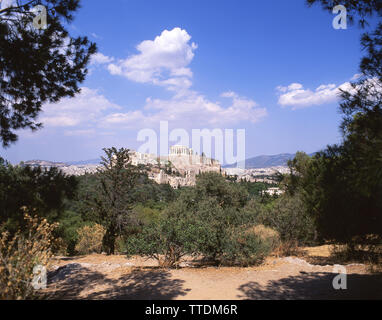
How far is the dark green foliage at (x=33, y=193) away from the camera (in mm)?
4512

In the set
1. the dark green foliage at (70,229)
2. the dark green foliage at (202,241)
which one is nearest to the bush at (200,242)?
the dark green foliage at (202,241)

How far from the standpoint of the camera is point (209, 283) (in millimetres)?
5254

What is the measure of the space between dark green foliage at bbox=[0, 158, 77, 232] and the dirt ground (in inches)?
42.9

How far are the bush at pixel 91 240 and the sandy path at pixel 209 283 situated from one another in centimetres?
1141

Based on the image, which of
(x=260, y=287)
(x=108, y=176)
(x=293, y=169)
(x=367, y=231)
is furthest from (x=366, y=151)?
(x=293, y=169)

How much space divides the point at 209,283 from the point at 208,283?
2cm

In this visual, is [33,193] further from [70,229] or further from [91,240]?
[70,229]

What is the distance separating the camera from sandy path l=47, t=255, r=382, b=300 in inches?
175

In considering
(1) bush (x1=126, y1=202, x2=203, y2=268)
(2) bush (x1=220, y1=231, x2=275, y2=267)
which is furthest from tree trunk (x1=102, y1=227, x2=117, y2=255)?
(2) bush (x1=220, y1=231, x2=275, y2=267)

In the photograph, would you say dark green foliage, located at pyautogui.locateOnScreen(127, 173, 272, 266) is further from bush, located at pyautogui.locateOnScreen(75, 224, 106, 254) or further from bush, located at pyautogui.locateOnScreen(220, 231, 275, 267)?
bush, located at pyautogui.locateOnScreen(75, 224, 106, 254)

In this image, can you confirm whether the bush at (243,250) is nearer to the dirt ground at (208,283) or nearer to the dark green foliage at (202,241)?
the dark green foliage at (202,241)

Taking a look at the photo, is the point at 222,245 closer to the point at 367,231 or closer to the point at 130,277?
the point at 130,277

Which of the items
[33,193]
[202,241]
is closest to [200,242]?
[202,241]
